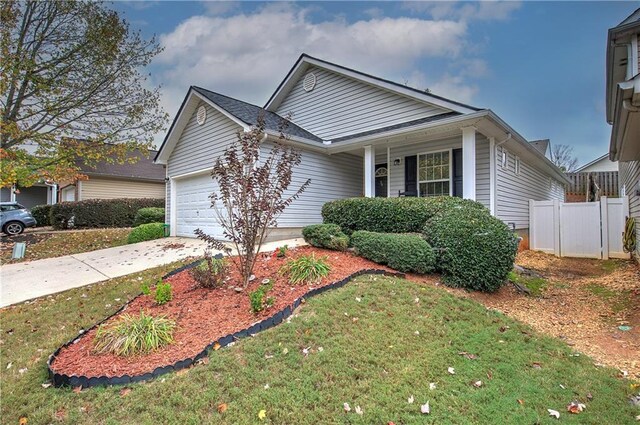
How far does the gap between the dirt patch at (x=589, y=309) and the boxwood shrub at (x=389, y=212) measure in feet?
6.97

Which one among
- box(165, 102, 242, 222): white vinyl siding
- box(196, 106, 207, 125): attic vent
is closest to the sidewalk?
box(165, 102, 242, 222): white vinyl siding

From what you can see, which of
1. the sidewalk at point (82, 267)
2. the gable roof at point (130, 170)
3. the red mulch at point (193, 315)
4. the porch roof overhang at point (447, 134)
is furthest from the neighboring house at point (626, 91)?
the gable roof at point (130, 170)

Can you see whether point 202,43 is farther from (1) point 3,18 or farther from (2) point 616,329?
(2) point 616,329

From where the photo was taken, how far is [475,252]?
5953 millimetres

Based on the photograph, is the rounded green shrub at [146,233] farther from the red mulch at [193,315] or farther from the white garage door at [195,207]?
the red mulch at [193,315]

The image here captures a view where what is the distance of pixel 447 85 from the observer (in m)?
18.5

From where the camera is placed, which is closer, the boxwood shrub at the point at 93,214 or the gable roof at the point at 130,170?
the boxwood shrub at the point at 93,214

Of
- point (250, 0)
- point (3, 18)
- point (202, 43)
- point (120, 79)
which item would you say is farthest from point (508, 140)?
point (3, 18)

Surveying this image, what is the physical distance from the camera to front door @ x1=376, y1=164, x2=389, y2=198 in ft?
38.7

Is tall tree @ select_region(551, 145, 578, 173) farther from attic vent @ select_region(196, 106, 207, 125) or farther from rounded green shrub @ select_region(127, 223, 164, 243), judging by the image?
rounded green shrub @ select_region(127, 223, 164, 243)

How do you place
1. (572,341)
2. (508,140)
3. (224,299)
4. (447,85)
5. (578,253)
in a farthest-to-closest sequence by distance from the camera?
(447,85), (578,253), (508,140), (224,299), (572,341)

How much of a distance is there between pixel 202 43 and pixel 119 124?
13.7ft

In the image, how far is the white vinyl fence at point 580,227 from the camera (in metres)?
10.3

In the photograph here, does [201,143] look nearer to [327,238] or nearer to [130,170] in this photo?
[327,238]
